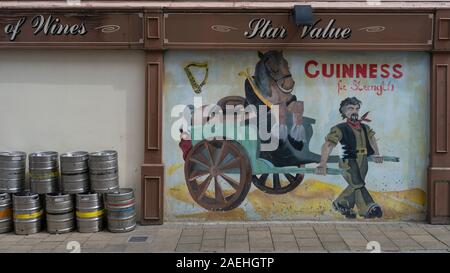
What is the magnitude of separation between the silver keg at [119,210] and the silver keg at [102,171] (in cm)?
15

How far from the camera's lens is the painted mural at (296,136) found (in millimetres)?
8477

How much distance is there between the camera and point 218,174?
8500mm

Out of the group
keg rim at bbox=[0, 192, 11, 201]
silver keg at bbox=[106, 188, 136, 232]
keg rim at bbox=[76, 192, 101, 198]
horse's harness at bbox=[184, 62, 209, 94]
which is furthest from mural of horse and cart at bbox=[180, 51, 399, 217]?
keg rim at bbox=[0, 192, 11, 201]

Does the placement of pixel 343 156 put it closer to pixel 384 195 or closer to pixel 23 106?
pixel 384 195

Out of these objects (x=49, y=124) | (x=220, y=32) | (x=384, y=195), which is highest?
(x=220, y=32)

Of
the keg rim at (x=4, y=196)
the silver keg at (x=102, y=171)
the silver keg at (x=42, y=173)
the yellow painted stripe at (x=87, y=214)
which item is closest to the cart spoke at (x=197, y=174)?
the silver keg at (x=102, y=171)

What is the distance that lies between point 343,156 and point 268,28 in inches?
94.6

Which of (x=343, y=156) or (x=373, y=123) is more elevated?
(x=373, y=123)

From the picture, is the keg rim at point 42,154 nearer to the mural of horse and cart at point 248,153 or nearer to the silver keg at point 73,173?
the silver keg at point 73,173

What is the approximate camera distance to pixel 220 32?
27.1ft
